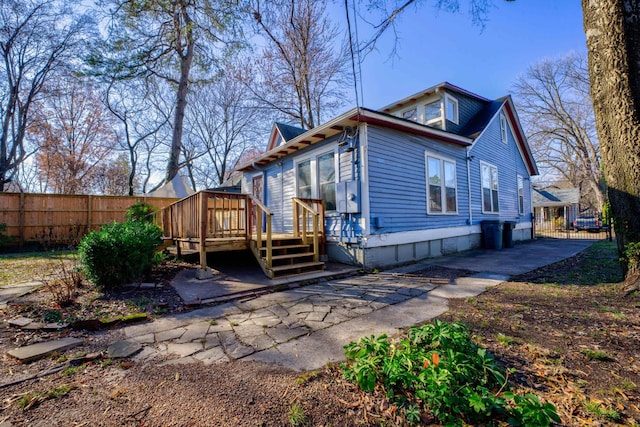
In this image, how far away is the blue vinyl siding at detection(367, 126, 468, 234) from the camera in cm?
642

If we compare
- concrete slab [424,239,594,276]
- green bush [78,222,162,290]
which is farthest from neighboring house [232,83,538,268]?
green bush [78,222,162,290]

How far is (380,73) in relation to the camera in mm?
5422

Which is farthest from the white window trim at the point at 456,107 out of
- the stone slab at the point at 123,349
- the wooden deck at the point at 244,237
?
the stone slab at the point at 123,349

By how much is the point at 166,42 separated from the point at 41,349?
1353 centimetres

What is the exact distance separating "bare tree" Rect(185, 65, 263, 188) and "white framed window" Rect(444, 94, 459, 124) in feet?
43.5

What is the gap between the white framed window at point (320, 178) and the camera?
718cm

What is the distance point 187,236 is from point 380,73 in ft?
17.2

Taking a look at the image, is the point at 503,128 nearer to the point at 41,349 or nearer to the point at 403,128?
the point at 403,128

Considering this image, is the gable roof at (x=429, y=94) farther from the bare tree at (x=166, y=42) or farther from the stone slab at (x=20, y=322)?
the stone slab at (x=20, y=322)

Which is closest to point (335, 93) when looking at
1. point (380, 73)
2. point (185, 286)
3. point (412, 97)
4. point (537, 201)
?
point (412, 97)

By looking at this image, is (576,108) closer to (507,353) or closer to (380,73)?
(380,73)

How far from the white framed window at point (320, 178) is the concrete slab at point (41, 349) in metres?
5.37

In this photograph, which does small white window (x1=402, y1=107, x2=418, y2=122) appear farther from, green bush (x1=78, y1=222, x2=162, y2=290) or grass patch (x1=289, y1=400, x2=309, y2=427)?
grass patch (x1=289, y1=400, x2=309, y2=427)

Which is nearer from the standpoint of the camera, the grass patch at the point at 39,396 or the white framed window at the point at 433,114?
the grass patch at the point at 39,396
